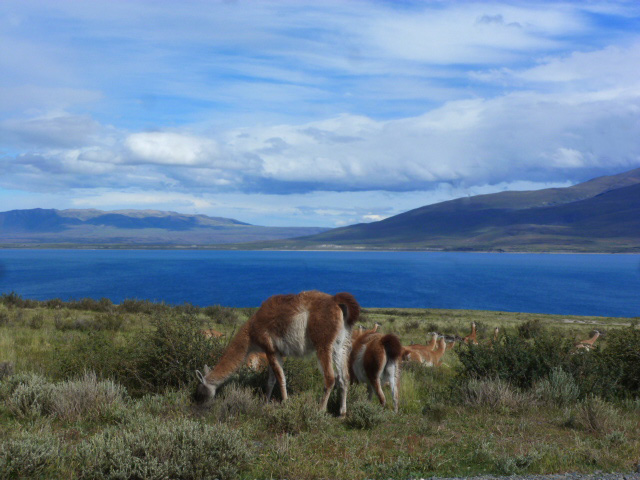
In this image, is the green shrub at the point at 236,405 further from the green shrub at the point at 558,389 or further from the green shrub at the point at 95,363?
the green shrub at the point at 558,389

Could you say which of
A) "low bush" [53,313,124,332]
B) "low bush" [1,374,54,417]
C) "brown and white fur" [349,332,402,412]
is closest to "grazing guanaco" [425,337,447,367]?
"brown and white fur" [349,332,402,412]

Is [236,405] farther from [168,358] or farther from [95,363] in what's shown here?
[95,363]

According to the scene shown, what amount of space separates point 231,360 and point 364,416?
7.50 ft

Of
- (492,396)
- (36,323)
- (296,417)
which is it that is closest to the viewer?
(296,417)

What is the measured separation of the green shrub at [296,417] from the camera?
6766 millimetres

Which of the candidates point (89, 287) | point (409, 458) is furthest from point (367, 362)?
point (89, 287)

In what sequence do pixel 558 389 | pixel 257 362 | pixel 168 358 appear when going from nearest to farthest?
pixel 558 389
pixel 168 358
pixel 257 362

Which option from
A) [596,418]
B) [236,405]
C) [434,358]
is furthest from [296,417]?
[434,358]

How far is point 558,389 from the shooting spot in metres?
8.75

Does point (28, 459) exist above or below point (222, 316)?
above

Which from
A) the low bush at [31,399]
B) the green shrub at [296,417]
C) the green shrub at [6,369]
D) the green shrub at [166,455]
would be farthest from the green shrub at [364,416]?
the green shrub at [6,369]

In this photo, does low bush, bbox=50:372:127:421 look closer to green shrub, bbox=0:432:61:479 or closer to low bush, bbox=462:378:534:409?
green shrub, bbox=0:432:61:479

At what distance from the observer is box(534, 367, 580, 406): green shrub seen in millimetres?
8508

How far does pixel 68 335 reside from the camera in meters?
15.2
